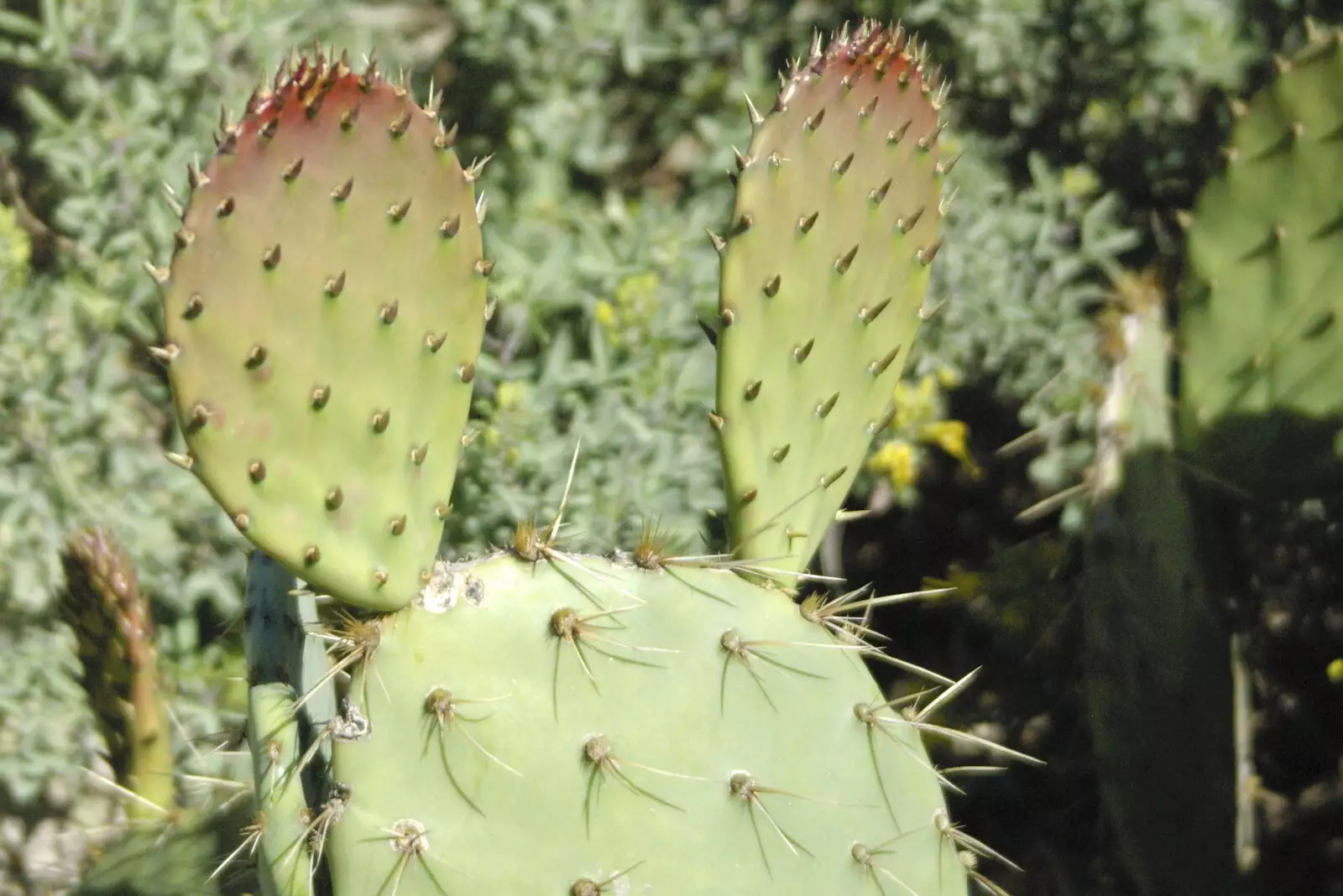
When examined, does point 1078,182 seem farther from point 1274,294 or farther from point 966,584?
point 966,584

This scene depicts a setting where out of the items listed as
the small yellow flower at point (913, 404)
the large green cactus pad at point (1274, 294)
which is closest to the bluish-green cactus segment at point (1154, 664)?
the large green cactus pad at point (1274, 294)

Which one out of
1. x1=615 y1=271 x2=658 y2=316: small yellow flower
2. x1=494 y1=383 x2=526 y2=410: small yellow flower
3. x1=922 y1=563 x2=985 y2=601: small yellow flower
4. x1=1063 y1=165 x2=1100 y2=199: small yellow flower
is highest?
x1=1063 y1=165 x2=1100 y2=199: small yellow flower

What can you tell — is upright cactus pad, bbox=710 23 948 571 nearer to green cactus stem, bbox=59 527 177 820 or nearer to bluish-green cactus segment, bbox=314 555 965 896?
bluish-green cactus segment, bbox=314 555 965 896

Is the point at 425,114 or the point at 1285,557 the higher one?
the point at 425,114

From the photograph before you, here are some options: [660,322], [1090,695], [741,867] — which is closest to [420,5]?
[660,322]

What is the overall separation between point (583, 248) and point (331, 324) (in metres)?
1.33

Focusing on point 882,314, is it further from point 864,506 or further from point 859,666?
point 864,506

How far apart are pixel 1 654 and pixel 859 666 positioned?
153cm

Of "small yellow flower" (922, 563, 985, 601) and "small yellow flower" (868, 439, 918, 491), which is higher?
"small yellow flower" (868, 439, 918, 491)

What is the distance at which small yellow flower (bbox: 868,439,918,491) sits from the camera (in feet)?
7.38

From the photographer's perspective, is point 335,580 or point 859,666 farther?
point 859,666

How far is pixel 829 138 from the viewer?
50.6 inches

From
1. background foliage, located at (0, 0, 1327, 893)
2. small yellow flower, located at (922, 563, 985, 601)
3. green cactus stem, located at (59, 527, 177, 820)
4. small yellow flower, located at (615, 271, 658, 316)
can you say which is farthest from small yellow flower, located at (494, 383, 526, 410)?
small yellow flower, located at (922, 563, 985, 601)

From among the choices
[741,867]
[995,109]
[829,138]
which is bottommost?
[741,867]
